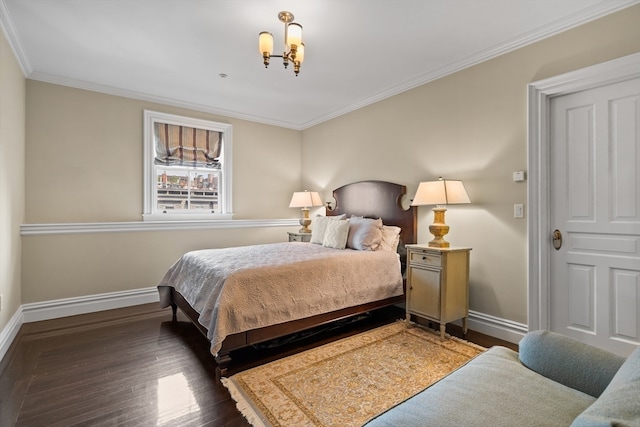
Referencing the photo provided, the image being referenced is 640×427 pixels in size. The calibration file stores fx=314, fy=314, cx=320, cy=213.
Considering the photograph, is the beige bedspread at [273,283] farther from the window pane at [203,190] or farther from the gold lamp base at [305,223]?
the window pane at [203,190]

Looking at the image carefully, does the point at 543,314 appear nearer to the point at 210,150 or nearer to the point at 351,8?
the point at 351,8

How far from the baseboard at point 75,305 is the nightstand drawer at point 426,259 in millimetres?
3249

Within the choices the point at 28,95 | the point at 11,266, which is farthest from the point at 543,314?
the point at 28,95

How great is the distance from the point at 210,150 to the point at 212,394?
349 cm

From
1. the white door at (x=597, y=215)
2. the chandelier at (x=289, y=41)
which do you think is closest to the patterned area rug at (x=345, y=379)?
the white door at (x=597, y=215)

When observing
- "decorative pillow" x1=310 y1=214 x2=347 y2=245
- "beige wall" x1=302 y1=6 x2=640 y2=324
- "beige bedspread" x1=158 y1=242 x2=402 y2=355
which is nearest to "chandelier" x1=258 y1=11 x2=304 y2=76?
"beige bedspread" x1=158 y1=242 x2=402 y2=355

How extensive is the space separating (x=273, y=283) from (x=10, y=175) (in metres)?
2.57

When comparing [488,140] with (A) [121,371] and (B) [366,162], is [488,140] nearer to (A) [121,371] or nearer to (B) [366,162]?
(B) [366,162]

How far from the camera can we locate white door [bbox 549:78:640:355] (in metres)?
2.26

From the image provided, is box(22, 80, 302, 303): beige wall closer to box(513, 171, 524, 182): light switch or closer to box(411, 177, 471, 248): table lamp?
box(411, 177, 471, 248): table lamp

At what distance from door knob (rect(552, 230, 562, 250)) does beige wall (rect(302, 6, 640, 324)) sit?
21 cm

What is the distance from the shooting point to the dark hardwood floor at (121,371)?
1810 mm

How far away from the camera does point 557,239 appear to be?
8.57 ft

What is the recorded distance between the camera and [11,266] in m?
2.90
